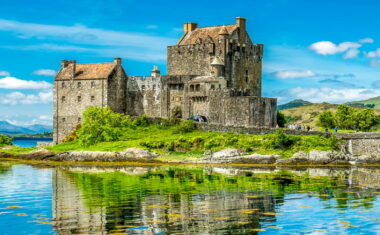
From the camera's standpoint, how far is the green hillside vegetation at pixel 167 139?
209 ft

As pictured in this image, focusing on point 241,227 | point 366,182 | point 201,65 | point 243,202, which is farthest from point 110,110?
point 241,227

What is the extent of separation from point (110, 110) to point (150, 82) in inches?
312

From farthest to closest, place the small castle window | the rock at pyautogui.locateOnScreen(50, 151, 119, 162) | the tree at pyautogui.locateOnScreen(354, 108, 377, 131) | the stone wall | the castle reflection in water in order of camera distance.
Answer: the tree at pyautogui.locateOnScreen(354, 108, 377, 131) < the small castle window < the rock at pyautogui.locateOnScreen(50, 151, 119, 162) < the stone wall < the castle reflection in water

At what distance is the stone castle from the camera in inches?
3059

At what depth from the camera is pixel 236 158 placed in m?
62.9

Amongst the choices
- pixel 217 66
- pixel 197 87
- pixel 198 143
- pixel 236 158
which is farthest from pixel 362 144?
pixel 217 66

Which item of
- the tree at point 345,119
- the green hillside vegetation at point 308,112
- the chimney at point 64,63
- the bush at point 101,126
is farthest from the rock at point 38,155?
the green hillside vegetation at point 308,112

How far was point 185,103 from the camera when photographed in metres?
78.0

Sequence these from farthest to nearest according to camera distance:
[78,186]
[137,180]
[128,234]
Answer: [137,180], [78,186], [128,234]

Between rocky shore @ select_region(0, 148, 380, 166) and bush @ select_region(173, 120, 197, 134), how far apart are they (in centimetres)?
689

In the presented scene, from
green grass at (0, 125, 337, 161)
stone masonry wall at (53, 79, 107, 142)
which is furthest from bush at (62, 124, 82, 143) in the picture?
green grass at (0, 125, 337, 161)

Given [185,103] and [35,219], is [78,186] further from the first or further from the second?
[185,103]

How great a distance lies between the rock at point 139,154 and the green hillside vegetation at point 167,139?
113 centimetres

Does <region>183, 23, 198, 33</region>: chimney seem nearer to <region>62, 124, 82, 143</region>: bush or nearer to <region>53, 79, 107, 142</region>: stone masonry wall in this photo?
<region>53, 79, 107, 142</region>: stone masonry wall
